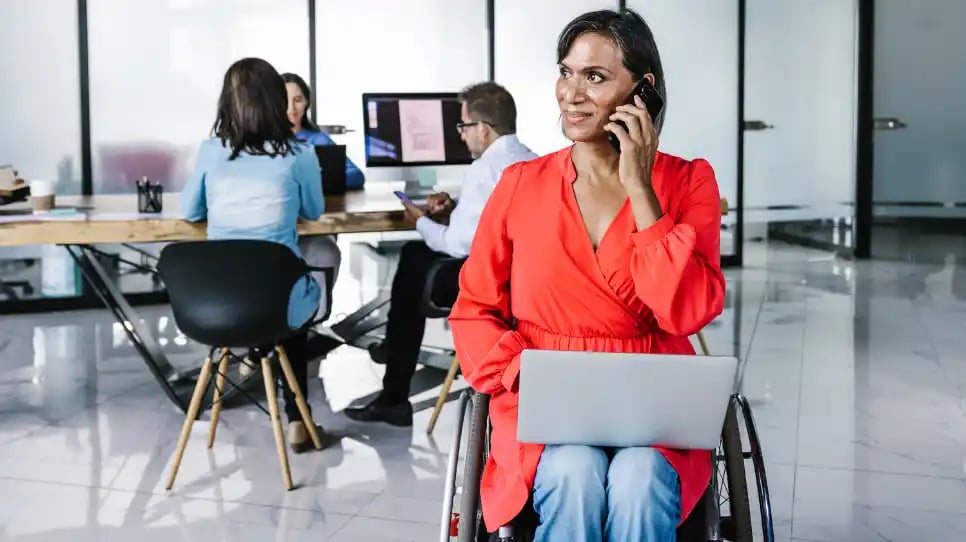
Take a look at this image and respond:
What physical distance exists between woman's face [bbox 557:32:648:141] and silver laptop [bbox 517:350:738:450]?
20.0 inches

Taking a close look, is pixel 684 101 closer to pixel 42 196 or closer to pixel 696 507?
pixel 42 196

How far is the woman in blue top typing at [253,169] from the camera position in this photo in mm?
3650

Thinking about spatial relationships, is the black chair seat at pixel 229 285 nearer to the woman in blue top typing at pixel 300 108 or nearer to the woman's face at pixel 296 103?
the woman in blue top typing at pixel 300 108

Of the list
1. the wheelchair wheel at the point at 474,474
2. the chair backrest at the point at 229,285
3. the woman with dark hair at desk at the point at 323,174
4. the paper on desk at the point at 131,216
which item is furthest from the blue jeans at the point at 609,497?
the woman with dark hair at desk at the point at 323,174

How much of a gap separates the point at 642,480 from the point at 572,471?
0.37 ft

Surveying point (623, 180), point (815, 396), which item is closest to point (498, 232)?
point (623, 180)

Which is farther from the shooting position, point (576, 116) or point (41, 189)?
point (41, 189)

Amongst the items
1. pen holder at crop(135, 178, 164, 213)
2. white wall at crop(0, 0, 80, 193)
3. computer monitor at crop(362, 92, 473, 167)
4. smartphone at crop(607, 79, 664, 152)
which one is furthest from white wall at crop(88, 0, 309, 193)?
smartphone at crop(607, 79, 664, 152)

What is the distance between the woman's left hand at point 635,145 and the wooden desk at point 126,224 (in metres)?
2.08

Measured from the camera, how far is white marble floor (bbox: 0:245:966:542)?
3.19m

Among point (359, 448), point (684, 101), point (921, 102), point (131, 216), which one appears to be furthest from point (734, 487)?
point (921, 102)

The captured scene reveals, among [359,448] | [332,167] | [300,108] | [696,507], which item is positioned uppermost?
[300,108]

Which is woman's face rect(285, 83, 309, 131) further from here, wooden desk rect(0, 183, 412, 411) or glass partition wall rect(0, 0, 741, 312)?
glass partition wall rect(0, 0, 741, 312)

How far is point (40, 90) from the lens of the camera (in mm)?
6332
